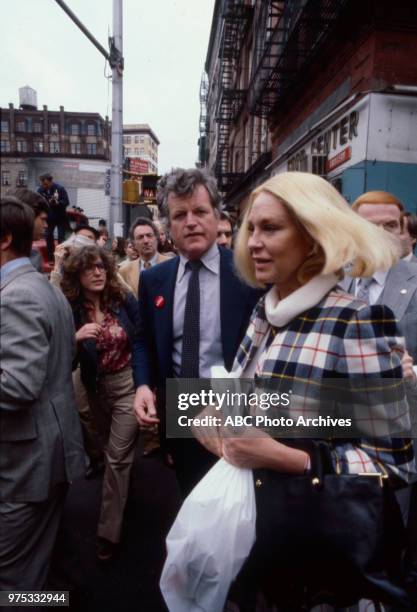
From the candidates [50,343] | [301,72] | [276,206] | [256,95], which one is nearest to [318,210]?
[276,206]

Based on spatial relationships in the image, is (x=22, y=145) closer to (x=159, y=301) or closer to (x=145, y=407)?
(x=159, y=301)

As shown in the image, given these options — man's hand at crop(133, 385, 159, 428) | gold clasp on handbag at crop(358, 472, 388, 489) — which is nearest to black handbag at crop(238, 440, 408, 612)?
gold clasp on handbag at crop(358, 472, 388, 489)

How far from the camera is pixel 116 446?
9.86 ft

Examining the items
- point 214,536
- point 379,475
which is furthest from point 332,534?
point 214,536

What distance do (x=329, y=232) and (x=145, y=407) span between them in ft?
4.50

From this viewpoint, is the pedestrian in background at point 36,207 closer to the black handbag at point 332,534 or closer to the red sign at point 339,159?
the black handbag at point 332,534

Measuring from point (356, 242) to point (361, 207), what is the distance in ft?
4.84

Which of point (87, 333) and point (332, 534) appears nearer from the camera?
point (332, 534)

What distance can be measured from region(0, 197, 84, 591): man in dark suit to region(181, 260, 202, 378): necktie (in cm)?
63

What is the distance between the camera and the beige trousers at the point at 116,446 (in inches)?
115

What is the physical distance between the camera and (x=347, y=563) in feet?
3.70

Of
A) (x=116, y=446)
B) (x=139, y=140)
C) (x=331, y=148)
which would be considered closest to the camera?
(x=116, y=446)

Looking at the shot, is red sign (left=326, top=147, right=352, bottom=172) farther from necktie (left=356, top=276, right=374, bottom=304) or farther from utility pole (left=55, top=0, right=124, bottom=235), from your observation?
necktie (left=356, top=276, right=374, bottom=304)

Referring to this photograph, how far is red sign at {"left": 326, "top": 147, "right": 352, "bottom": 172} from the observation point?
24.4 feet
